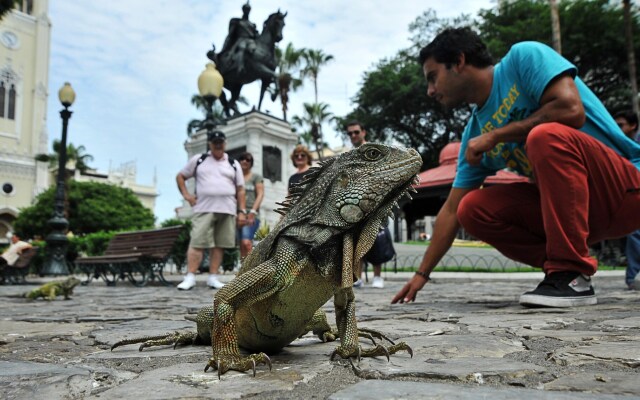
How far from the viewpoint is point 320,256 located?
1.81m

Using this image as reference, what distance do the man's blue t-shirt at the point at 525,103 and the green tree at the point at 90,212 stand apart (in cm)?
4029

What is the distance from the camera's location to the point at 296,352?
84.6 inches

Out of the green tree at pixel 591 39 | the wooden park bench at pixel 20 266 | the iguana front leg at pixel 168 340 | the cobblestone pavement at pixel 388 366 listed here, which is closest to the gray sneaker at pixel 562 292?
the cobblestone pavement at pixel 388 366

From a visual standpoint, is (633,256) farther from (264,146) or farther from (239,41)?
(239,41)

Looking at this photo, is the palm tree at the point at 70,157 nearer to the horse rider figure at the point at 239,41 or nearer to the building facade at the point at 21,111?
the building facade at the point at 21,111

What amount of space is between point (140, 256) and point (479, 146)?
7.91 metres

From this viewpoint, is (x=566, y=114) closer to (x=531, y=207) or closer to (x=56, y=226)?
(x=531, y=207)

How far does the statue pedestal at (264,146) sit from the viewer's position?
57.6 feet

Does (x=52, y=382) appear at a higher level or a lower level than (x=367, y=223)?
lower

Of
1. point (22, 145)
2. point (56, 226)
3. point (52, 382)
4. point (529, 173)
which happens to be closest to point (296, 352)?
point (52, 382)

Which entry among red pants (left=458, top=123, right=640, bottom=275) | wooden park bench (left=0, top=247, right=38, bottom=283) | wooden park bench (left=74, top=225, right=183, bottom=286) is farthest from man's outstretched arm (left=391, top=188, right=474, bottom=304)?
wooden park bench (left=0, top=247, right=38, bottom=283)

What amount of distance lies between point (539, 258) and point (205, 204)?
4.83 meters

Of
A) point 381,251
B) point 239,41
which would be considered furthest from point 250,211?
point 239,41

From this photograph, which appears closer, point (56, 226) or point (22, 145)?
point (56, 226)
